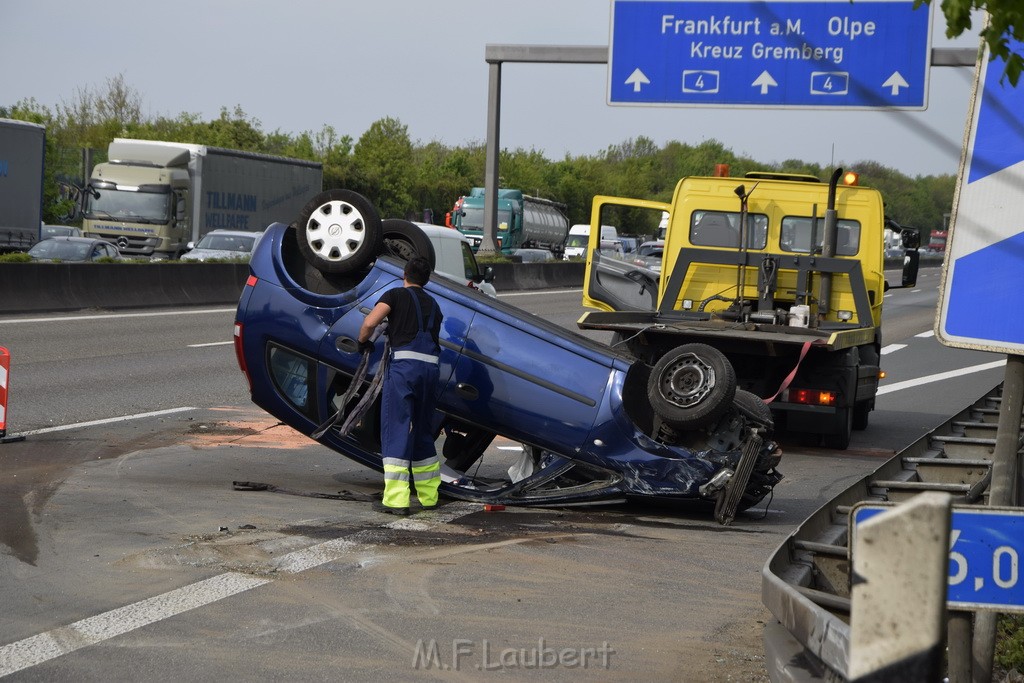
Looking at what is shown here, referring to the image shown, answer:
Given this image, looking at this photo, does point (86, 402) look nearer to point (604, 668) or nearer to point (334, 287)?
point (334, 287)

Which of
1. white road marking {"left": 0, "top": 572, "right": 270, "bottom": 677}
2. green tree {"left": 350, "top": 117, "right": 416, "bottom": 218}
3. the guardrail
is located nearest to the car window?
white road marking {"left": 0, "top": 572, "right": 270, "bottom": 677}

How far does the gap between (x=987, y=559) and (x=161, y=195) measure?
36.8 meters

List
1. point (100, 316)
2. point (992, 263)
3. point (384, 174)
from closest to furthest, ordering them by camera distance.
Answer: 1. point (992, 263)
2. point (100, 316)
3. point (384, 174)

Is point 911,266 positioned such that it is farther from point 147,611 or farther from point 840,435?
point 147,611

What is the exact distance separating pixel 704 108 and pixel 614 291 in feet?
31.6

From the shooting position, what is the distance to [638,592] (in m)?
6.68

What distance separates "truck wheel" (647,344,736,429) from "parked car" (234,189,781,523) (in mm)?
10

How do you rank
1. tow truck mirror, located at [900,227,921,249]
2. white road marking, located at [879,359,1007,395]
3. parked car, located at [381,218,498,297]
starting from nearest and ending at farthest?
tow truck mirror, located at [900,227,921,249] → parked car, located at [381,218,498,297] → white road marking, located at [879,359,1007,395]

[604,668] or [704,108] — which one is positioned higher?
[704,108]

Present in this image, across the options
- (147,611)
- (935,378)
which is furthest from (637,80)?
(147,611)

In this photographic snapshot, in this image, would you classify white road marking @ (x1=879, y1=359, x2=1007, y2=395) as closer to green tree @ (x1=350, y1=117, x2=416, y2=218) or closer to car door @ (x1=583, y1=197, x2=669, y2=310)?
car door @ (x1=583, y1=197, x2=669, y2=310)

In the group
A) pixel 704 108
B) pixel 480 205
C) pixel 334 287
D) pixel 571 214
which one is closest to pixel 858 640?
pixel 334 287

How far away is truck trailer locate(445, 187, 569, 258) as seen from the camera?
193 ft

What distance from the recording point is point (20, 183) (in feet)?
108
